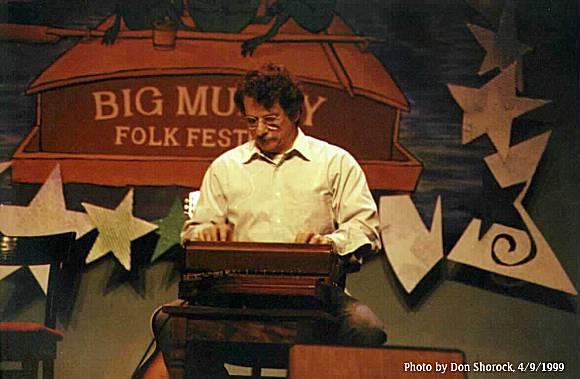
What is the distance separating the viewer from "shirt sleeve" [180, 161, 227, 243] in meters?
3.99

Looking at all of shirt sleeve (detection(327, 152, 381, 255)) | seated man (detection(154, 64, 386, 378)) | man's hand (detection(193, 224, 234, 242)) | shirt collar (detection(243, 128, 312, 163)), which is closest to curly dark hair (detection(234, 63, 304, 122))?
seated man (detection(154, 64, 386, 378))

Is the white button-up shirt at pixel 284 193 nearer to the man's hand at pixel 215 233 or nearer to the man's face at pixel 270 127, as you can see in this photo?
the man's face at pixel 270 127

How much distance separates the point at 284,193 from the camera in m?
4.04

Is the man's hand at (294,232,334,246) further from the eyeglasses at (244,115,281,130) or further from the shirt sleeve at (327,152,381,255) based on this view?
the eyeglasses at (244,115,281,130)

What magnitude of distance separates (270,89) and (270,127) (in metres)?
0.13

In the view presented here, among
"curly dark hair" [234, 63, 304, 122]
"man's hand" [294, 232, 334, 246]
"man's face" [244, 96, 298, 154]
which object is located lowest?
"man's hand" [294, 232, 334, 246]

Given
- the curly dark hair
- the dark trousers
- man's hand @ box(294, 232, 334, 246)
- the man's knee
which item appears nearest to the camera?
the dark trousers

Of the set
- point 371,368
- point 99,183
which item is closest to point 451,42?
point 99,183

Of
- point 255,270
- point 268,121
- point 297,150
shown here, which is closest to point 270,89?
point 268,121

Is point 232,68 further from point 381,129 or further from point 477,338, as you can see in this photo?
point 477,338

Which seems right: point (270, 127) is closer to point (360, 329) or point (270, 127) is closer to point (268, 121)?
point (268, 121)

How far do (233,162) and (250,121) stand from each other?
0.57 ft

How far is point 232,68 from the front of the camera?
507 cm

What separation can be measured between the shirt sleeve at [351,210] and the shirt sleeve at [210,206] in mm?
374
